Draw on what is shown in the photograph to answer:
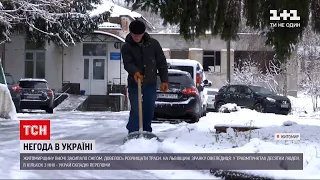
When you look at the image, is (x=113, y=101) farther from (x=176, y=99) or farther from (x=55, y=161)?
(x=55, y=161)

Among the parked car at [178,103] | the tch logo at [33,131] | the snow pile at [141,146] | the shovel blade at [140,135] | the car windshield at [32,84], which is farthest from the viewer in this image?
the car windshield at [32,84]

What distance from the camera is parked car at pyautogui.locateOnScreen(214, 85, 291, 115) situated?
26.2 m

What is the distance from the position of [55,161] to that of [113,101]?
26307mm

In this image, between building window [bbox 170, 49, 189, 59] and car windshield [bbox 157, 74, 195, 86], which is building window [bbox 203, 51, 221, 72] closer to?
building window [bbox 170, 49, 189, 59]

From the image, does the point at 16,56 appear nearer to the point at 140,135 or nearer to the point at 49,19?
the point at 49,19

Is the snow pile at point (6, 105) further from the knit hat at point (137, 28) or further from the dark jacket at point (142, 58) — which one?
the knit hat at point (137, 28)

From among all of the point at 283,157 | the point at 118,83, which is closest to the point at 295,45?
the point at 283,157

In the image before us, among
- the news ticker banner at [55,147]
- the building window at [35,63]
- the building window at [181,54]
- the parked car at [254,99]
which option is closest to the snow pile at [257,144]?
the news ticker banner at [55,147]

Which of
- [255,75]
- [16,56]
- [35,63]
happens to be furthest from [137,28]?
[255,75]

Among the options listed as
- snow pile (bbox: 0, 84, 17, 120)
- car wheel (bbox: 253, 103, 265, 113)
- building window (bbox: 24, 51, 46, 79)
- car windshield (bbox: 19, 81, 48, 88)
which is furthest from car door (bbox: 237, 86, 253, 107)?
building window (bbox: 24, 51, 46, 79)

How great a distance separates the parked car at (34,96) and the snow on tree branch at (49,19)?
2.43 metres

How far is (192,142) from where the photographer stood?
8062 millimetres

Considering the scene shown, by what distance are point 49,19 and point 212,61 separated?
29692mm

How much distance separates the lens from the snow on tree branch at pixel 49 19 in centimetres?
2072
